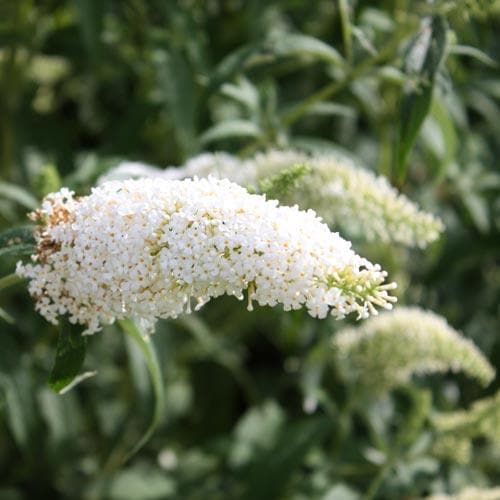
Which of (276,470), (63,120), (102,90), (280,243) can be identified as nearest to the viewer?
(280,243)

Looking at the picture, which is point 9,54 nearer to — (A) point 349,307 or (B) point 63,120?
(B) point 63,120

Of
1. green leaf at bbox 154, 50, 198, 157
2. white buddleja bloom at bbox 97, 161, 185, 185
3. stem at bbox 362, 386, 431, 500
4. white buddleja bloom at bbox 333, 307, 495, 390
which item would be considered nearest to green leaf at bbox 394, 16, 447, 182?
white buddleja bloom at bbox 333, 307, 495, 390

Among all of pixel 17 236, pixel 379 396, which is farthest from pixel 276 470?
pixel 17 236

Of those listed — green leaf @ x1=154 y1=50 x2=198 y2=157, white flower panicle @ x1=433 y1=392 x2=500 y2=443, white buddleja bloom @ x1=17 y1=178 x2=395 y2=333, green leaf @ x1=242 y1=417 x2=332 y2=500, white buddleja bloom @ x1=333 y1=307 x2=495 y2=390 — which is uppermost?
white buddleja bloom @ x1=17 y1=178 x2=395 y2=333

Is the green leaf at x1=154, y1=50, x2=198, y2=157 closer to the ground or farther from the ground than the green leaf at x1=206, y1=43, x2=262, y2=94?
closer to the ground

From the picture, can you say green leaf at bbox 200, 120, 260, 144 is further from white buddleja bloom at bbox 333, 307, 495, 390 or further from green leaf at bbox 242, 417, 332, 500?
green leaf at bbox 242, 417, 332, 500

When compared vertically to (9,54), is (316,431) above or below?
below
